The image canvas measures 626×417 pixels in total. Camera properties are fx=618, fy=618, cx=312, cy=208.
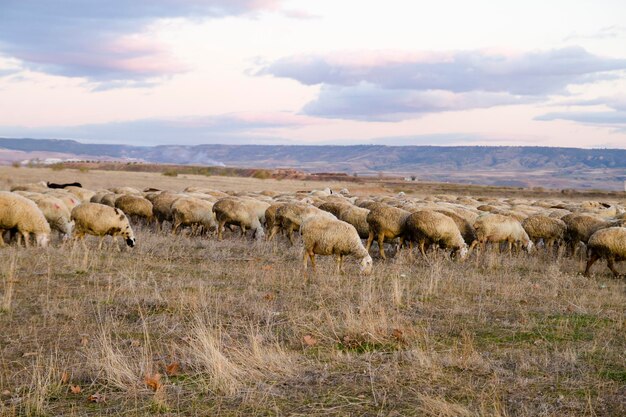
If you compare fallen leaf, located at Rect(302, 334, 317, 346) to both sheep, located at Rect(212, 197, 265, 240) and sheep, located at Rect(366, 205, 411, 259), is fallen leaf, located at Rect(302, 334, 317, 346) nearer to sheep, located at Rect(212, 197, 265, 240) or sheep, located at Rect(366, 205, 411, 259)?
sheep, located at Rect(366, 205, 411, 259)

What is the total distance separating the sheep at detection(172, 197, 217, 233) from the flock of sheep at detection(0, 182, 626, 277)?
0.03m

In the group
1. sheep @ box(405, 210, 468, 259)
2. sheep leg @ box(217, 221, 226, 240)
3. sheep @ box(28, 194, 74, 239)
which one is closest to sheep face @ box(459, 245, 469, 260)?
sheep @ box(405, 210, 468, 259)

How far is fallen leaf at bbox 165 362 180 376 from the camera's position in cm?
666

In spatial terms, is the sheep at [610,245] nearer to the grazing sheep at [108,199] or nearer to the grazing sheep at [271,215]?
the grazing sheep at [271,215]

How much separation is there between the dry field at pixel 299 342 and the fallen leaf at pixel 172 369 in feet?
0.05

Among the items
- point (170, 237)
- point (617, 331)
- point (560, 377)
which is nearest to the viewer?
point (560, 377)

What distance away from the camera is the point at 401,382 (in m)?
6.46

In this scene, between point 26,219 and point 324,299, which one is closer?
point 324,299

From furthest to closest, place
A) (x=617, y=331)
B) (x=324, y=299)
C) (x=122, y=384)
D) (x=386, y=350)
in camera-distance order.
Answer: (x=324, y=299), (x=617, y=331), (x=386, y=350), (x=122, y=384)

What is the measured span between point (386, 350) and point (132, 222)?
17.7 m

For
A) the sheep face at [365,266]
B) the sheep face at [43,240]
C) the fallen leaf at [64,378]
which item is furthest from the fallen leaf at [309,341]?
the sheep face at [43,240]

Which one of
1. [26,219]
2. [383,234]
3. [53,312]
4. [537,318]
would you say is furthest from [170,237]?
[537,318]

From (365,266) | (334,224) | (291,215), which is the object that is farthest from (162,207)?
(365,266)

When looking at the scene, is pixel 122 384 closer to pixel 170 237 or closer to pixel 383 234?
pixel 383 234
